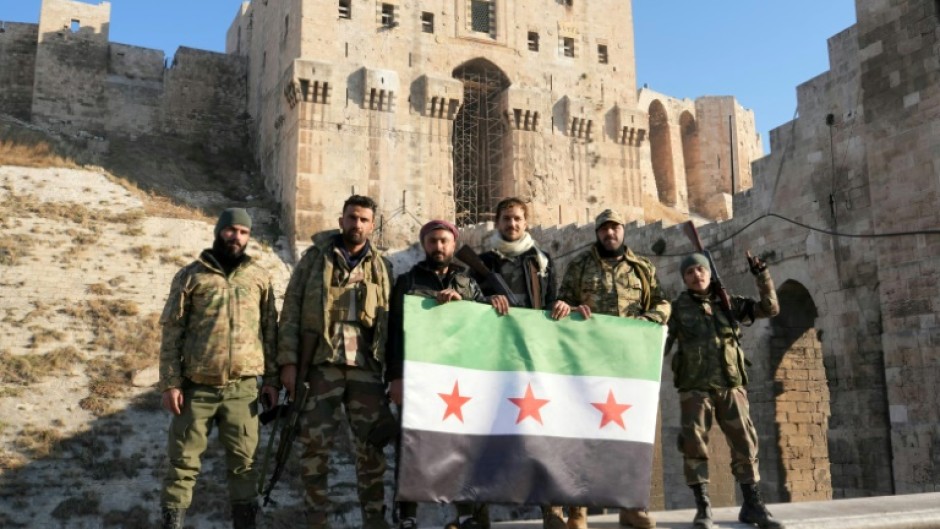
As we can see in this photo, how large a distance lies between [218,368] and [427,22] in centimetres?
2578

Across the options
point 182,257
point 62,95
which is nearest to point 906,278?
point 182,257

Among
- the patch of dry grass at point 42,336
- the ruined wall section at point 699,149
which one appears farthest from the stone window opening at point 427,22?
the patch of dry grass at point 42,336

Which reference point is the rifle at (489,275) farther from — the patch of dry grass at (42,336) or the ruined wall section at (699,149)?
the ruined wall section at (699,149)

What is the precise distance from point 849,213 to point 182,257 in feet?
53.6

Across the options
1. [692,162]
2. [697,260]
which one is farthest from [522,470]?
[692,162]

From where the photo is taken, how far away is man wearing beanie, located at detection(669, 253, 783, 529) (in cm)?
579

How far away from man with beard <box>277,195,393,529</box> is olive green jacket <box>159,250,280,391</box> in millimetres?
190

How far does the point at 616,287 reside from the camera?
600cm

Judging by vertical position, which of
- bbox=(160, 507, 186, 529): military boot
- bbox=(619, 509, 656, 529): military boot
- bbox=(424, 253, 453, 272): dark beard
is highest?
bbox=(424, 253, 453, 272): dark beard

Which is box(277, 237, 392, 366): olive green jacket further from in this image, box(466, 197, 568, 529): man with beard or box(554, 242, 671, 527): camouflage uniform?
box(554, 242, 671, 527): camouflage uniform

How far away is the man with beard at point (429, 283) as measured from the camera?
551 centimetres

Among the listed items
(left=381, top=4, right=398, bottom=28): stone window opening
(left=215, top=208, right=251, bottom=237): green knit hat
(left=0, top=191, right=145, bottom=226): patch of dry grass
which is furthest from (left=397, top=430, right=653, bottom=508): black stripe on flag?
(left=381, top=4, right=398, bottom=28): stone window opening

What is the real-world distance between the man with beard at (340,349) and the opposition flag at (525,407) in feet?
1.21

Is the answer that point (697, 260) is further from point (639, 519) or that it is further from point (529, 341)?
point (639, 519)
